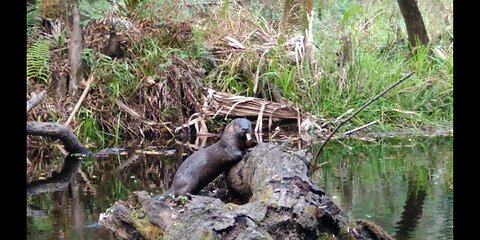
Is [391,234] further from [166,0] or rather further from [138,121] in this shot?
[166,0]

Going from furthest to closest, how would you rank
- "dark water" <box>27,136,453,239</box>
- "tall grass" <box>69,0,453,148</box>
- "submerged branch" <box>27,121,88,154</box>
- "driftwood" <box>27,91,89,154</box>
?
"tall grass" <box>69,0,453,148</box>, "submerged branch" <box>27,121,88,154</box>, "driftwood" <box>27,91,89,154</box>, "dark water" <box>27,136,453,239</box>

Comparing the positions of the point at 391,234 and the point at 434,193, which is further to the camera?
the point at 434,193

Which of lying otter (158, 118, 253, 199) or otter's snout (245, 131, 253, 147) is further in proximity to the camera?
otter's snout (245, 131, 253, 147)

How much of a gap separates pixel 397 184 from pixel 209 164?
188cm

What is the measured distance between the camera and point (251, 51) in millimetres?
13250

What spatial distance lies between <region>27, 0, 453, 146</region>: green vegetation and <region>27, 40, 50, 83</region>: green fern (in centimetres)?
2

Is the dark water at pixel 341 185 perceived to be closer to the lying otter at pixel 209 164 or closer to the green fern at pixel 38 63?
the lying otter at pixel 209 164

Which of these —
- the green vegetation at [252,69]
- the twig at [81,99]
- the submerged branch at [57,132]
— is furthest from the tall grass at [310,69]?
the submerged branch at [57,132]

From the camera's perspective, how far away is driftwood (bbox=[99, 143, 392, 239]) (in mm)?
4050

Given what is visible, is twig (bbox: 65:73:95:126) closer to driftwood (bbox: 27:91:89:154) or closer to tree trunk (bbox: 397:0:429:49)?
driftwood (bbox: 27:91:89:154)

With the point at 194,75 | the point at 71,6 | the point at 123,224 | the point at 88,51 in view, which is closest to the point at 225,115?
the point at 194,75

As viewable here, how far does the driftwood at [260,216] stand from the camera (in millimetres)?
4050

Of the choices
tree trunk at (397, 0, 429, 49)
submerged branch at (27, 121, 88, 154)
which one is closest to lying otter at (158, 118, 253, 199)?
submerged branch at (27, 121, 88, 154)
